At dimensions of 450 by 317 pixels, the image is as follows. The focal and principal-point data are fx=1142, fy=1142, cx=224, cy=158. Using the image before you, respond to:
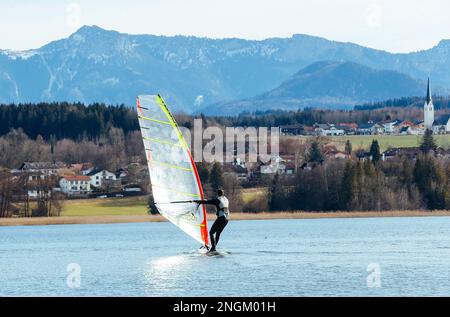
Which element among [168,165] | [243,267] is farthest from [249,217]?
[168,165]

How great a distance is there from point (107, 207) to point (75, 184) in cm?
2342

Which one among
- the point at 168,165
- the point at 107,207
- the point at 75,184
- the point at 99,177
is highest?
the point at 168,165

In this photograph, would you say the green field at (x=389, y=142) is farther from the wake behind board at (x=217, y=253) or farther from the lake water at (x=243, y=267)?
the wake behind board at (x=217, y=253)

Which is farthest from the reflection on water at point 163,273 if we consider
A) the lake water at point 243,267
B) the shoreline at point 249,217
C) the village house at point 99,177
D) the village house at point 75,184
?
the village house at point 99,177

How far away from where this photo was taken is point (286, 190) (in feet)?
296

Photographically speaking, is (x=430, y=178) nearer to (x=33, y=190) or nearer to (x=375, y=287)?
(x=33, y=190)

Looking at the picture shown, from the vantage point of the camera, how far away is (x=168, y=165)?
33.0 m

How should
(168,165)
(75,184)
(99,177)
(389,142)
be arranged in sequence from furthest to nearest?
(389,142)
(99,177)
(75,184)
(168,165)

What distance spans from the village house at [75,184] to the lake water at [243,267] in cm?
6916

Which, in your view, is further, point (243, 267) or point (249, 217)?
point (249, 217)

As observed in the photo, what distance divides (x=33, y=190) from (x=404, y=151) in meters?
47.8

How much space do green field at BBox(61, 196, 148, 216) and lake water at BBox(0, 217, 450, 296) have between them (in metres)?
43.5

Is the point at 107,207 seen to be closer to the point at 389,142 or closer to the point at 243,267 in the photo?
the point at 389,142
